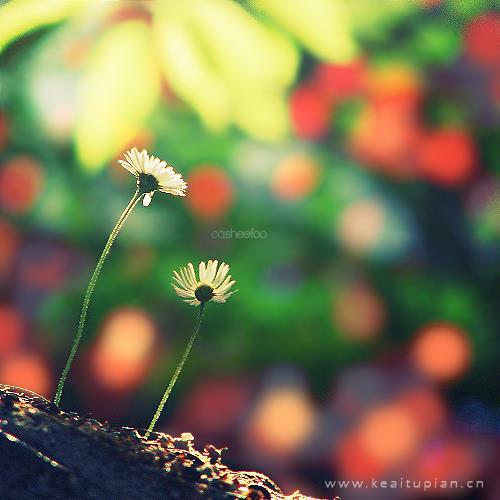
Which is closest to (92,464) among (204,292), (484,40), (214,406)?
(204,292)

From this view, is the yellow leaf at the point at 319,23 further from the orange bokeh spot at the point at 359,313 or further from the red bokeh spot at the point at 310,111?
the orange bokeh spot at the point at 359,313

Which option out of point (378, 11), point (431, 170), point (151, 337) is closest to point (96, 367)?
point (151, 337)

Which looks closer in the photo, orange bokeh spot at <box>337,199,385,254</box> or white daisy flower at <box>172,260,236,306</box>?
white daisy flower at <box>172,260,236,306</box>

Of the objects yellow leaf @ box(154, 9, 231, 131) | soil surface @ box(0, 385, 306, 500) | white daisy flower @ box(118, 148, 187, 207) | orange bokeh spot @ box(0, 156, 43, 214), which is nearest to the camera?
soil surface @ box(0, 385, 306, 500)

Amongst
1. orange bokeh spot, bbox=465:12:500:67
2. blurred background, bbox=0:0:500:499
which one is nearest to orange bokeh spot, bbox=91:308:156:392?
blurred background, bbox=0:0:500:499

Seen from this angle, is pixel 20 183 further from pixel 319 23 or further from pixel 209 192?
pixel 319 23

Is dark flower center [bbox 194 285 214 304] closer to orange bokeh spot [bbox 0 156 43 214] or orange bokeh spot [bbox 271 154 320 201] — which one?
orange bokeh spot [bbox 271 154 320 201]
